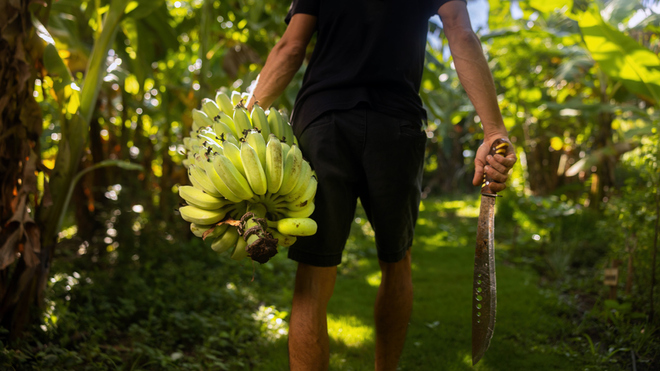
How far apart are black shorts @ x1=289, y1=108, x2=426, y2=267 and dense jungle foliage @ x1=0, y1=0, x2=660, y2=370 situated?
0.32 meters

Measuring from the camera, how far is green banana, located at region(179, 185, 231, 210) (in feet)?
4.41

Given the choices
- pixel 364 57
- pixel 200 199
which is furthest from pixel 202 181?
pixel 364 57

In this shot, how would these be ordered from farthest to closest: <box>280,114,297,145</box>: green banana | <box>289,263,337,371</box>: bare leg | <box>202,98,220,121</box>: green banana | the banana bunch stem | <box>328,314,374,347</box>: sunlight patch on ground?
<box>328,314,374,347</box>: sunlight patch on ground < <box>202,98,220,121</box>: green banana < <box>280,114,297,145</box>: green banana < <box>289,263,337,371</box>: bare leg < the banana bunch stem

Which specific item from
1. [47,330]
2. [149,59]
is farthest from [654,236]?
[149,59]

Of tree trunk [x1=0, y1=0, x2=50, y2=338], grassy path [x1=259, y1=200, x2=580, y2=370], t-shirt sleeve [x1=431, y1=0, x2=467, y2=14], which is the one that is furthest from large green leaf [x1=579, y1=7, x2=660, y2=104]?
tree trunk [x1=0, y1=0, x2=50, y2=338]

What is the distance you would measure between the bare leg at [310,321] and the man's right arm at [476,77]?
0.61 meters

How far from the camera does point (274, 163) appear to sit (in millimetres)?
1325

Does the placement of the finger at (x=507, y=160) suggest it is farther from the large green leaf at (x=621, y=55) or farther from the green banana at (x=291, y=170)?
the large green leaf at (x=621, y=55)

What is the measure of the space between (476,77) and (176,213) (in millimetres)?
1421

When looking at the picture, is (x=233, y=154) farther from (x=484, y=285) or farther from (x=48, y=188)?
(x=48, y=188)

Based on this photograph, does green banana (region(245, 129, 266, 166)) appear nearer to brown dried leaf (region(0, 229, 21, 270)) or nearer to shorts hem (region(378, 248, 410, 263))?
shorts hem (region(378, 248, 410, 263))

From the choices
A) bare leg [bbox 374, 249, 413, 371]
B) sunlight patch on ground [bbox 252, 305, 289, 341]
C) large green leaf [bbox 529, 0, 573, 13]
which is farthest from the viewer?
large green leaf [bbox 529, 0, 573, 13]

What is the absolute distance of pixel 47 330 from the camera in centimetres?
225

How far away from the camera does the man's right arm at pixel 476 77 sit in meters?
1.50
